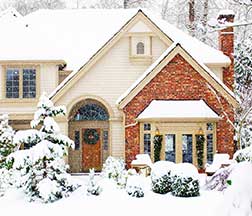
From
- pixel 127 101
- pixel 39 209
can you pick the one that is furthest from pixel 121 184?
pixel 127 101

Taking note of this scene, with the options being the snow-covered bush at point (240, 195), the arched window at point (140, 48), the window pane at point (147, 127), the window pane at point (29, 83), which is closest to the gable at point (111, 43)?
the arched window at point (140, 48)

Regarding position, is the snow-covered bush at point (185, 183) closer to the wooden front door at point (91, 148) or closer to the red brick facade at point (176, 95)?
the red brick facade at point (176, 95)

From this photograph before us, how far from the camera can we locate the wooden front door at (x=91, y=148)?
25.5 m

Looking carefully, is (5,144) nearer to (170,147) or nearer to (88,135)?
(88,135)

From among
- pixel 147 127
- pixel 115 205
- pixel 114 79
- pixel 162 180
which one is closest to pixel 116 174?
pixel 162 180

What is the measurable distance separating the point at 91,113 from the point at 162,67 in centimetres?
462

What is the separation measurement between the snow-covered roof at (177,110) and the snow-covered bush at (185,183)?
24.7 feet

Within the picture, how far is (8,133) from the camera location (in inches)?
779

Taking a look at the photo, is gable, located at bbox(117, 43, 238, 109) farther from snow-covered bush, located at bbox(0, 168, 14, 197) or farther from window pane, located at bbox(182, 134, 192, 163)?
snow-covered bush, located at bbox(0, 168, 14, 197)

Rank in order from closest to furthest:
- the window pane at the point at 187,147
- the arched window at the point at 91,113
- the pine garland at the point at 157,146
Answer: the pine garland at the point at 157,146, the window pane at the point at 187,147, the arched window at the point at 91,113

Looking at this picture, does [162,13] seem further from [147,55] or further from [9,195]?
[9,195]

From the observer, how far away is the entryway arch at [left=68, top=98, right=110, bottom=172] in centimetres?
2544

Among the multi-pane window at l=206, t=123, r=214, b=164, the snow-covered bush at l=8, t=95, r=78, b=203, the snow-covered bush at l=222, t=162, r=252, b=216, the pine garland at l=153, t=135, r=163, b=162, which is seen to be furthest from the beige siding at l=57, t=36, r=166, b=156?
the snow-covered bush at l=222, t=162, r=252, b=216

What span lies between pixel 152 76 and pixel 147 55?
220 centimetres
